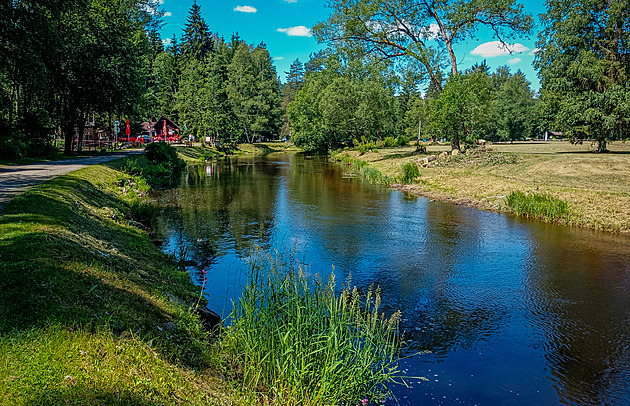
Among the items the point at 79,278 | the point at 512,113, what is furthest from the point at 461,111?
the point at 512,113

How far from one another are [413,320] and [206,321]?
4.77m

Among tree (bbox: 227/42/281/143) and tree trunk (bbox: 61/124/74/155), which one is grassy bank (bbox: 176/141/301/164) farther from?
tree trunk (bbox: 61/124/74/155)

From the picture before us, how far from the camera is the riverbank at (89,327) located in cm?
466

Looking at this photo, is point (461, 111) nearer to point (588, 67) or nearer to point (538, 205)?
point (588, 67)

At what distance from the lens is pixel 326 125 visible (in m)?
68.2

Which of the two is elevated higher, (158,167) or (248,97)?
(248,97)

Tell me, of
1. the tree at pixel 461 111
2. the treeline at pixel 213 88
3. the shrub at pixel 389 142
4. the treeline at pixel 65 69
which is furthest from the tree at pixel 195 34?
the tree at pixel 461 111

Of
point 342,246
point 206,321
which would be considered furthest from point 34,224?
point 342,246

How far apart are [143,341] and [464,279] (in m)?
9.81

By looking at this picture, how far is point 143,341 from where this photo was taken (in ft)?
19.0

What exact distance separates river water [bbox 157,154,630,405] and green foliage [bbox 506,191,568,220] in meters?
1.09

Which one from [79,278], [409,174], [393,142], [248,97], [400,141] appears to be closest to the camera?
[79,278]

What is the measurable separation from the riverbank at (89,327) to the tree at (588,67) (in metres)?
34.5

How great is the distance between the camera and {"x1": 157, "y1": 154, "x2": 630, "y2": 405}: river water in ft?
25.0
